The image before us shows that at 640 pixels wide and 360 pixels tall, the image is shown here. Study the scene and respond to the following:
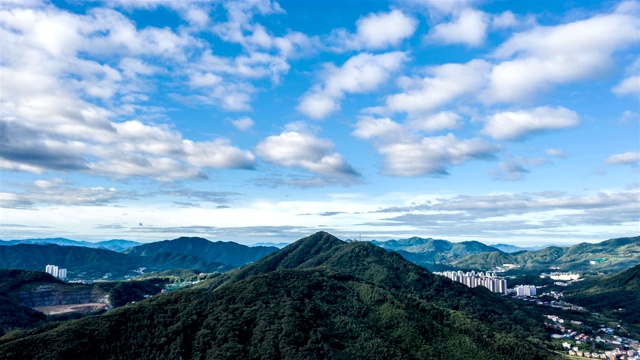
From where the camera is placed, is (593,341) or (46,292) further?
(46,292)

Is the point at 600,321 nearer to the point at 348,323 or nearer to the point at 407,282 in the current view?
the point at 407,282

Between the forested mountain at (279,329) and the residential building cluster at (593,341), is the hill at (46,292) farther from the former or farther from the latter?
the residential building cluster at (593,341)

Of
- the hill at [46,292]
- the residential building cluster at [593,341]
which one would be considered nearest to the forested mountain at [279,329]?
the residential building cluster at [593,341]

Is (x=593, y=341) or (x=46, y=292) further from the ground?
(x=46, y=292)

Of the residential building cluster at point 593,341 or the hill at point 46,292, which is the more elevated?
the hill at point 46,292

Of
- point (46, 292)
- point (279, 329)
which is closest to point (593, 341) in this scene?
point (279, 329)

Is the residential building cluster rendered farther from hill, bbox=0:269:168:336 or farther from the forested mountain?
hill, bbox=0:269:168:336

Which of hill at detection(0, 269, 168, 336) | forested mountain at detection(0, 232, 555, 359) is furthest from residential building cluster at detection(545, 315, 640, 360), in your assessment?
hill at detection(0, 269, 168, 336)

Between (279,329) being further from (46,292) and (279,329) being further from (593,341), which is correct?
(46,292)

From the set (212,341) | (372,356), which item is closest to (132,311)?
(212,341)
